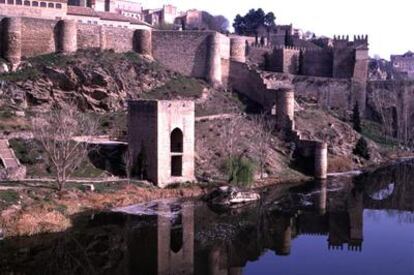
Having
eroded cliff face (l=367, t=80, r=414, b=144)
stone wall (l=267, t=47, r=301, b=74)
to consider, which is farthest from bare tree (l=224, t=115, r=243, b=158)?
eroded cliff face (l=367, t=80, r=414, b=144)

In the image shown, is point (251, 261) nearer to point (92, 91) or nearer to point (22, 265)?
point (22, 265)

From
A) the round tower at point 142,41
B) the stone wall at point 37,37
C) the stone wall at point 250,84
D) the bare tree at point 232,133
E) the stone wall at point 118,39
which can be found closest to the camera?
the bare tree at point 232,133

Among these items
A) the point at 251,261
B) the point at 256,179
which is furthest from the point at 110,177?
the point at 251,261

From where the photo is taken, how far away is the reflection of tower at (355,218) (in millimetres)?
31003

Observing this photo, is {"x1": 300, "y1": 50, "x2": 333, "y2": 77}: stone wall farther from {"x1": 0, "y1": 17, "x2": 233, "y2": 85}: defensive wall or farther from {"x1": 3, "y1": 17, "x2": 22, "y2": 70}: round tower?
{"x1": 3, "y1": 17, "x2": 22, "y2": 70}: round tower

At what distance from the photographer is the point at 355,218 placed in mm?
36094

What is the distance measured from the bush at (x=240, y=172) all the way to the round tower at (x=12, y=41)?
18.2m

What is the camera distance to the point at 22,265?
2553 centimetres

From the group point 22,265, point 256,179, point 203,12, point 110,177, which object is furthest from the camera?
point 203,12

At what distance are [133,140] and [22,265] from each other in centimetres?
1551

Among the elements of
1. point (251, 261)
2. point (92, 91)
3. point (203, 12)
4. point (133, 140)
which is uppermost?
point (203, 12)

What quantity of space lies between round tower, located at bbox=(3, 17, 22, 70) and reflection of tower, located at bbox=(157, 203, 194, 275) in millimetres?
19777

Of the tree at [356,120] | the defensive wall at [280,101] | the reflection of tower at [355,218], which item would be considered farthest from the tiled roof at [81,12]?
the reflection of tower at [355,218]

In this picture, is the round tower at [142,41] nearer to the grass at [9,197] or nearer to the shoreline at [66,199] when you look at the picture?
the shoreline at [66,199]
